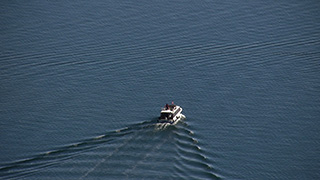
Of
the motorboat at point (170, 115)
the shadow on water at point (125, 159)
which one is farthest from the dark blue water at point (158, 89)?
the motorboat at point (170, 115)

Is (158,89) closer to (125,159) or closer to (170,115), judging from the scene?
(170,115)

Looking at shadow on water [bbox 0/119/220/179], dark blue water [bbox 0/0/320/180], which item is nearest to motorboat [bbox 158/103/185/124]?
dark blue water [bbox 0/0/320/180]

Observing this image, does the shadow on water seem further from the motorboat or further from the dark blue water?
the motorboat

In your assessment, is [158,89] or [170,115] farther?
[158,89]

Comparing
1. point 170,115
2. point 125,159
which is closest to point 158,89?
point 170,115

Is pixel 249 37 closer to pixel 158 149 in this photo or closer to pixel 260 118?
pixel 260 118

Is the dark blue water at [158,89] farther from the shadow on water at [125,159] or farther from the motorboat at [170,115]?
the motorboat at [170,115]
